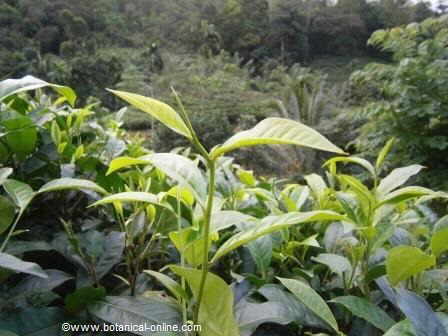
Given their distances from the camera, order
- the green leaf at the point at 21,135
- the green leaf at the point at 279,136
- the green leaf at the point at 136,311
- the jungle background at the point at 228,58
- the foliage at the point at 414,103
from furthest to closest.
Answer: the jungle background at the point at 228,58
the foliage at the point at 414,103
the green leaf at the point at 21,135
the green leaf at the point at 136,311
the green leaf at the point at 279,136

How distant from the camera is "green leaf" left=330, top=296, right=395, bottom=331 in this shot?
0.33 meters

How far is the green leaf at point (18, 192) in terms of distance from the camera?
15.2 inches

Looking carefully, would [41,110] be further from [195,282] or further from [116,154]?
[195,282]

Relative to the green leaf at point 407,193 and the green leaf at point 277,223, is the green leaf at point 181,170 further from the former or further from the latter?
the green leaf at point 407,193

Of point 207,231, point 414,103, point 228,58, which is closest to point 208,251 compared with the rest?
point 207,231

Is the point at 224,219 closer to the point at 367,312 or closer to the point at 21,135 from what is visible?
the point at 367,312

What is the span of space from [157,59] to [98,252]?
40.3 ft

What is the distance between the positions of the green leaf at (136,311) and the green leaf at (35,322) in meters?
0.03

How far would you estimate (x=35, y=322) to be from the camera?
335mm

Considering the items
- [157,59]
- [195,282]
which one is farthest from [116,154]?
[157,59]

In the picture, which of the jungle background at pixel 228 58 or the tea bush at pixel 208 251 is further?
the jungle background at pixel 228 58

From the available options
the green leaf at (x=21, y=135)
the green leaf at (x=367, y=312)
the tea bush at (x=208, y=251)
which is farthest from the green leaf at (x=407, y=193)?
the green leaf at (x=21, y=135)

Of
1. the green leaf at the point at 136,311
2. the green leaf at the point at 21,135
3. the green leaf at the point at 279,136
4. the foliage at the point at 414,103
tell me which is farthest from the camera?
the foliage at the point at 414,103

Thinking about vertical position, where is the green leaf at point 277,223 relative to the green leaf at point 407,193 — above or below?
above
